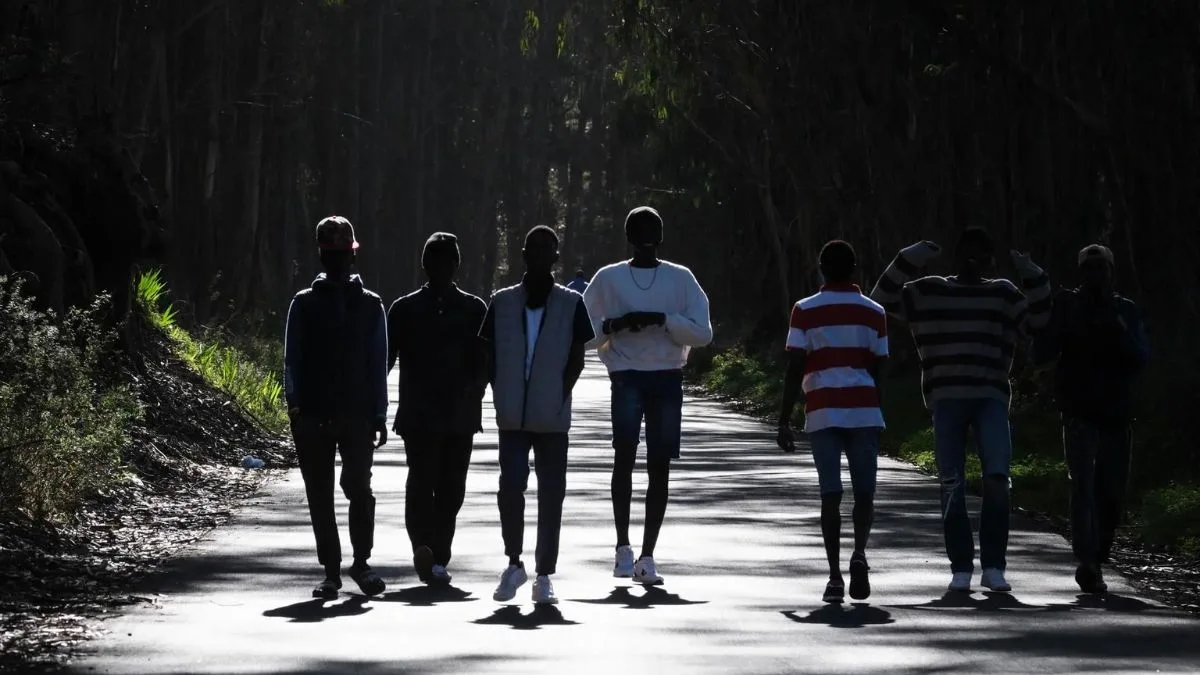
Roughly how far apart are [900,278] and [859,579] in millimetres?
1562

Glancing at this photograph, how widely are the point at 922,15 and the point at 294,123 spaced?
27.1 meters

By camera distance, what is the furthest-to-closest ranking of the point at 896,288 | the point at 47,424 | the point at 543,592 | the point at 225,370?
the point at 225,370 < the point at 47,424 < the point at 896,288 < the point at 543,592

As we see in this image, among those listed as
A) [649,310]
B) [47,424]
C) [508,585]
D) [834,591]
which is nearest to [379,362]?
[508,585]

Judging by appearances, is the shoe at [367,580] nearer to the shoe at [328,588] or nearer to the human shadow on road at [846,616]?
the shoe at [328,588]

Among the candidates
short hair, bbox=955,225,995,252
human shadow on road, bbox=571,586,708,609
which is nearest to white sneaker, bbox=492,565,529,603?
human shadow on road, bbox=571,586,708,609

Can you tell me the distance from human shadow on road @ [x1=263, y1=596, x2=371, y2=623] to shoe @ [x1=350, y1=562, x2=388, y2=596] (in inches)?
4.4

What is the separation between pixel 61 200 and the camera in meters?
22.6

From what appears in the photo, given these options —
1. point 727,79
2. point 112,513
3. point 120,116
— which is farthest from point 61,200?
point 727,79

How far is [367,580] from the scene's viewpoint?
1145cm

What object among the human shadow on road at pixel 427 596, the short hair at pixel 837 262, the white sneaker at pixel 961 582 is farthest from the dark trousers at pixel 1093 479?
the human shadow on road at pixel 427 596

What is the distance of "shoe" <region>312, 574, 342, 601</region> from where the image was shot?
1141 cm

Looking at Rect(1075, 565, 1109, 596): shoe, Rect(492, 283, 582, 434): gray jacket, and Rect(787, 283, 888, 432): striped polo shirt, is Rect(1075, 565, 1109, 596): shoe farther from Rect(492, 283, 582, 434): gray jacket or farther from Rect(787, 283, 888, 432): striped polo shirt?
Rect(492, 283, 582, 434): gray jacket

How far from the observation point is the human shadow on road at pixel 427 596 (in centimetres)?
1126

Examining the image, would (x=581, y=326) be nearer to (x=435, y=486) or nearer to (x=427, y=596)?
(x=435, y=486)
